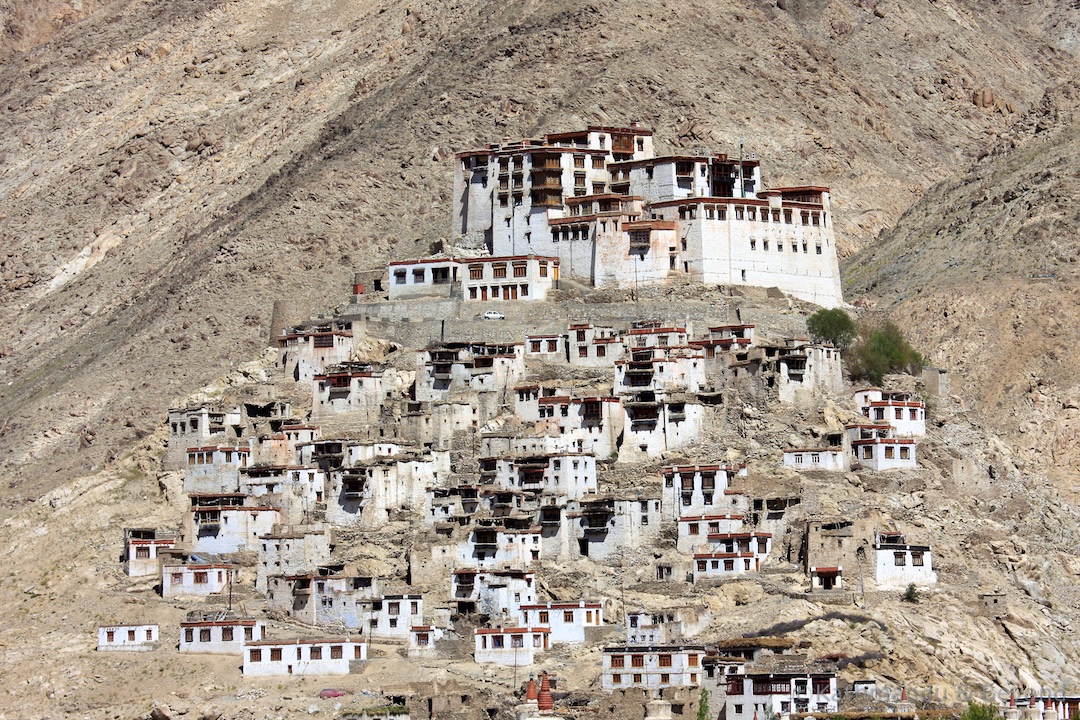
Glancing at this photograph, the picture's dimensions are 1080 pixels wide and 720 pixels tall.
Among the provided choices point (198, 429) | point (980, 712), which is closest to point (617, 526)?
point (980, 712)

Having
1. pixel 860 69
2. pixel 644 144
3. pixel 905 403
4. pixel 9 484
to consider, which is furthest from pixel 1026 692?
pixel 860 69

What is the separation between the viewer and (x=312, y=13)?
16225 centimetres

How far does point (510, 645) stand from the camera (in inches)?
3282

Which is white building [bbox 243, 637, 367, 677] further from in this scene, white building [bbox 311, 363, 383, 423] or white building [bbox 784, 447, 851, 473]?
white building [bbox 784, 447, 851, 473]

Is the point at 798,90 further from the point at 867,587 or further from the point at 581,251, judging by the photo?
the point at 867,587

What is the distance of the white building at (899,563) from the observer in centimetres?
8612

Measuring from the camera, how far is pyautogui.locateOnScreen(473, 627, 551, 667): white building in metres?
83.1

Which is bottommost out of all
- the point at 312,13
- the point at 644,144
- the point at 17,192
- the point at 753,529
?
the point at 753,529

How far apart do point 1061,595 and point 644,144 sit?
29.1 metres

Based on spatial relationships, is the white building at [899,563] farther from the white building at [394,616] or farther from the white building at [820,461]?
the white building at [394,616]

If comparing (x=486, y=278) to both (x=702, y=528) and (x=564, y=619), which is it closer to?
(x=702, y=528)

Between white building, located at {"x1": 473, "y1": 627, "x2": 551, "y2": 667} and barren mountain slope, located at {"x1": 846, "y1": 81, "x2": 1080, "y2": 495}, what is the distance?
23.7 metres

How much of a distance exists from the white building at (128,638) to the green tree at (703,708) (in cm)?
1823

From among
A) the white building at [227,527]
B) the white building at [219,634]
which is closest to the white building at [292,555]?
the white building at [227,527]
